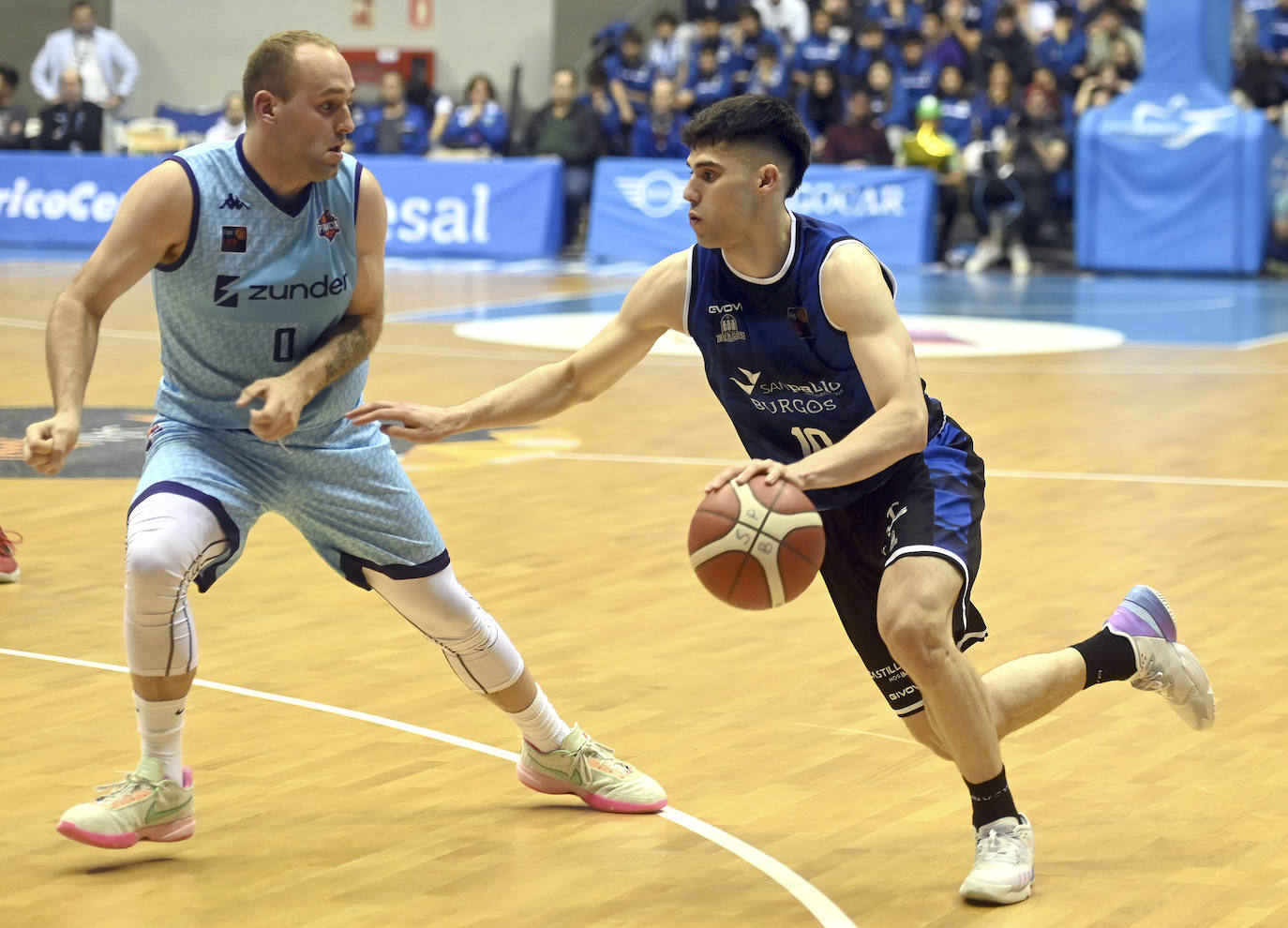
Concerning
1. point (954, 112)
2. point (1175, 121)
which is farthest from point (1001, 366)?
point (954, 112)

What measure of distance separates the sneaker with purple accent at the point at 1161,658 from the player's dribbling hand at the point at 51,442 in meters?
2.58

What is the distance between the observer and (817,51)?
22.8 metres

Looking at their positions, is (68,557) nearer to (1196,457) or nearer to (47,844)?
(47,844)

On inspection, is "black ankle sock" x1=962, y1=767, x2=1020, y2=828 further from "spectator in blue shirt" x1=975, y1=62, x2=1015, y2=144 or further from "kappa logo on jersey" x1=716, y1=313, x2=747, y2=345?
"spectator in blue shirt" x1=975, y1=62, x2=1015, y2=144

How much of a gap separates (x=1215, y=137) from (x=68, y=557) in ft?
47.7

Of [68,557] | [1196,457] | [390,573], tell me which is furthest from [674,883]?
[1196,457]

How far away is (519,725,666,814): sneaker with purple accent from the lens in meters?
4.90

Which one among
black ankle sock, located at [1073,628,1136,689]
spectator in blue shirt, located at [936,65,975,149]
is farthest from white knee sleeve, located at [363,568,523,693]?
spectator in blue shirt, located at [936,65,975,149]

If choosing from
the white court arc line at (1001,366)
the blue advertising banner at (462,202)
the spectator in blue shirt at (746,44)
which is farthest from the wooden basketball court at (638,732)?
the spectator in blue shirt at (746,44)

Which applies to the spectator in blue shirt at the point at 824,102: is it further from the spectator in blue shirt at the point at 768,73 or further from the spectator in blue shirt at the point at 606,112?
the spectator in blue shirt at the point at 606,112

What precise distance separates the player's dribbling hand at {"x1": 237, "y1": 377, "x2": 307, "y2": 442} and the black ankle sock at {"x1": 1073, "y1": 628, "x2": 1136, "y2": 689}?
202cm

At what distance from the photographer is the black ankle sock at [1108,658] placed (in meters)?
4.83

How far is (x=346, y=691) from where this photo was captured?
596 centimetres

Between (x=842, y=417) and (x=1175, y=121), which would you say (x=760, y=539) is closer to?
(x=842, y=417)
